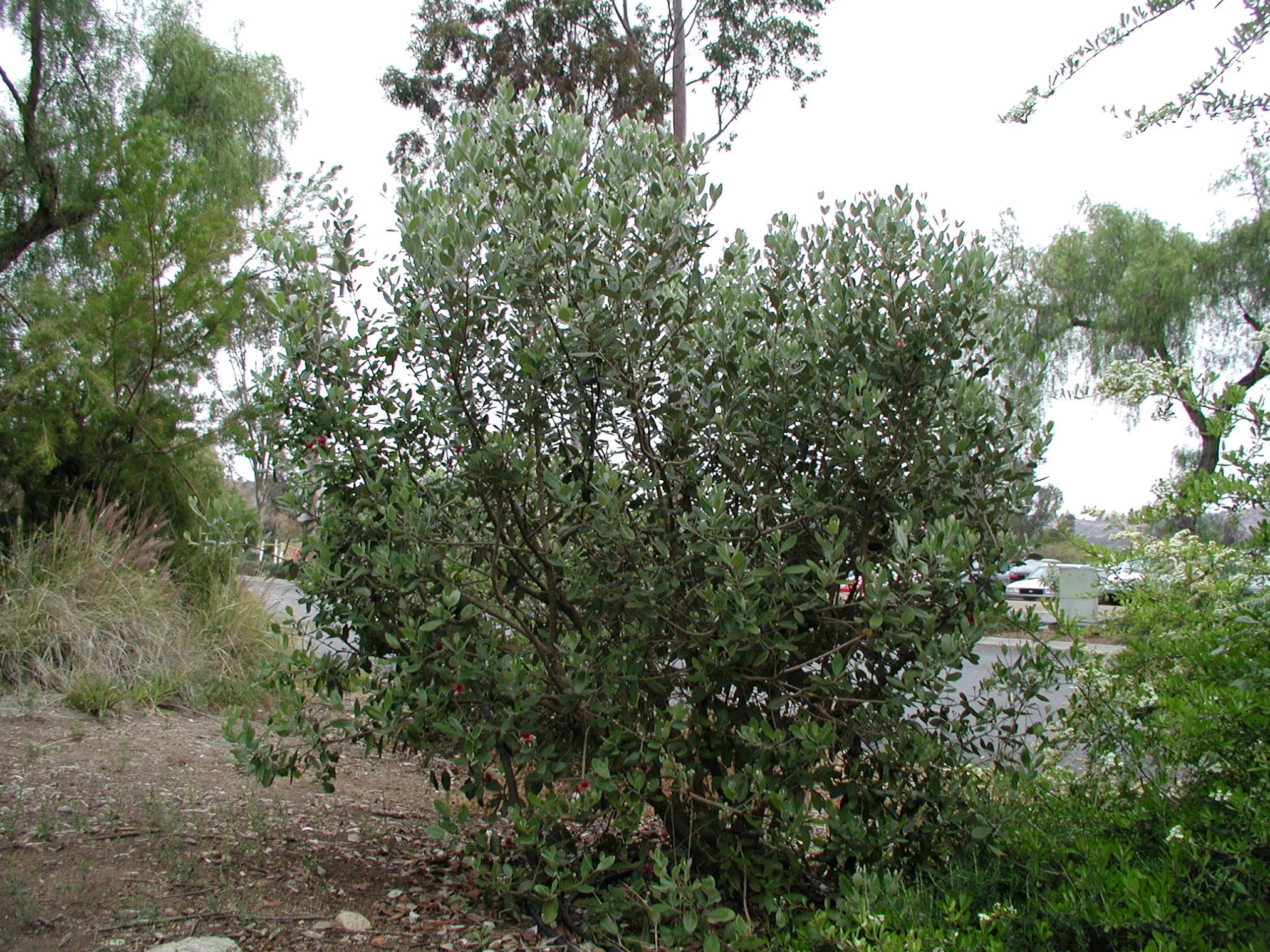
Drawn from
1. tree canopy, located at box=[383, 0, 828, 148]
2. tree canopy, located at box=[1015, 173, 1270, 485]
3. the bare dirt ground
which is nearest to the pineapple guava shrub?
the bare dirt ground

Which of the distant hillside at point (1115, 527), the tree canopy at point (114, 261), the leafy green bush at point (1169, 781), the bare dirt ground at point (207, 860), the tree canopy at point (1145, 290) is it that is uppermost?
the tree canopy at point (1145, 290)

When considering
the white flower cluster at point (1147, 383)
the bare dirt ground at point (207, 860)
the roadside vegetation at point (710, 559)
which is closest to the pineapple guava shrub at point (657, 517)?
the roadside vegetation at point (710, 559)

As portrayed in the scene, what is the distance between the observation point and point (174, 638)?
278 inches

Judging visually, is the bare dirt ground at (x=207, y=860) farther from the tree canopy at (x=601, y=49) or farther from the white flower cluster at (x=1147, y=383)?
the tree canopy at (x=601, y=49)

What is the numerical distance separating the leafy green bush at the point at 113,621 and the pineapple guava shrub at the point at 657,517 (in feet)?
11.2

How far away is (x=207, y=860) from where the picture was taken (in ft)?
12.0

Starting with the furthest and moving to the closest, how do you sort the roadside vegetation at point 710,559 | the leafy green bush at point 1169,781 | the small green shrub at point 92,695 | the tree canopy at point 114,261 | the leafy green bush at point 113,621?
the tree canopy at point 114,261 < the leafy green bush at point 113,621 < the small green shrub at point 92,695 < the roadside vegetation at point 710,559 < the leafy green bush at point 1169,781

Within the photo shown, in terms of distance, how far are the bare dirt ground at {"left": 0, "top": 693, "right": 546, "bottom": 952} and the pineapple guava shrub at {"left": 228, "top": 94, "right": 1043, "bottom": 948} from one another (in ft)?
1.41

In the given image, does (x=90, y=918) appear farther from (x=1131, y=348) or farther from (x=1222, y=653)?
(x=1131, y=348)

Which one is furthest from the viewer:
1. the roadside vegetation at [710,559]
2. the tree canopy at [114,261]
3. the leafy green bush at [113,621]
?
the tree canopy at [114,261]

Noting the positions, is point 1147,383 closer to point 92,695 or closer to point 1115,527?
point 1115,527

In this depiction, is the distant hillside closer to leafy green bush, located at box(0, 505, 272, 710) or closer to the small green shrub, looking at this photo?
leafy green bush, located at box(0, 505, 272, 710)

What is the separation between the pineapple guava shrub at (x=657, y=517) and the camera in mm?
3133

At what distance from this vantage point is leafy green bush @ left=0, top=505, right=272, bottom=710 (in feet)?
20.9
